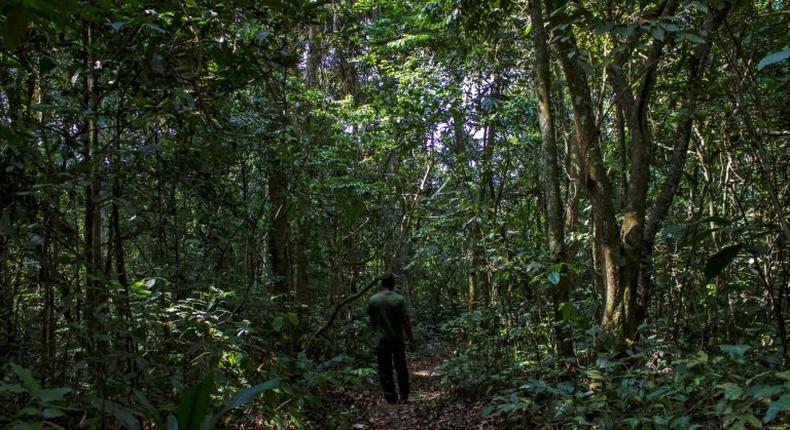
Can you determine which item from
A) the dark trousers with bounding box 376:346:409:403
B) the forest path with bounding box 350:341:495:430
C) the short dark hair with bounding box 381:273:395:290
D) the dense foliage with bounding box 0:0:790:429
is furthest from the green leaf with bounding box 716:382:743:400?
the short dark hair with bounding box 381:273:395:290

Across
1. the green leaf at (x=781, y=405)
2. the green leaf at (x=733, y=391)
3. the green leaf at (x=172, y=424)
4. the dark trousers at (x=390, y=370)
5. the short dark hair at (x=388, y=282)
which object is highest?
the short dark hair at (x=388, y=282)

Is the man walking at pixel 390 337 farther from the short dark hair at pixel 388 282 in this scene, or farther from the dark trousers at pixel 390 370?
the short dark hair at pixel 388 282

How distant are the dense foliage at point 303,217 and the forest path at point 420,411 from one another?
0.31m

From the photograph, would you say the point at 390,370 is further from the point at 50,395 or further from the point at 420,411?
the point at 50,395

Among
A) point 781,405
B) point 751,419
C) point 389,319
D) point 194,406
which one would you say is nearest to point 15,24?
point 194,406

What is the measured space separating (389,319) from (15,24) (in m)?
6.22

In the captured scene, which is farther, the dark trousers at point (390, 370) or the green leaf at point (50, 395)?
the dark trousers at point (390, 370)

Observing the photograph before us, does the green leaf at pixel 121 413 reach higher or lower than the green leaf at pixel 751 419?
higher

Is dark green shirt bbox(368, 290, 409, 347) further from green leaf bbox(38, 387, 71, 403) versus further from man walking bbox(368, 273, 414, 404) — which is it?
green leaf bbox(38, 387, 71, 403)

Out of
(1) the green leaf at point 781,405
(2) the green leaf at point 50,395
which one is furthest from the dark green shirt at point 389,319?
(2) the green leaf at point 50,395

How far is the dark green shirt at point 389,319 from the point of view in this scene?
757 centimetres

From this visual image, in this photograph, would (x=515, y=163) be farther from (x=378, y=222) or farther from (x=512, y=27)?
(x=378, y=222)

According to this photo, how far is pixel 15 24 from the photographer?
5.86 ft

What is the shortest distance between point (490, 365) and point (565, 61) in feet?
12.9
